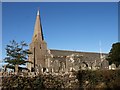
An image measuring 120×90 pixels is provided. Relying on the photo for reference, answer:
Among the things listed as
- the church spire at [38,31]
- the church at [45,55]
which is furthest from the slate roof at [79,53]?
the church spire at [38,31]

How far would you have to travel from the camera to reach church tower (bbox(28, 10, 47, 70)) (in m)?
44.9

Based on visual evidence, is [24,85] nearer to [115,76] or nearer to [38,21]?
[115,76]

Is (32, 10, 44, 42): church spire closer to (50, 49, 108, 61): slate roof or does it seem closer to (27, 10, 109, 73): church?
(27, 10, 109, 73): church

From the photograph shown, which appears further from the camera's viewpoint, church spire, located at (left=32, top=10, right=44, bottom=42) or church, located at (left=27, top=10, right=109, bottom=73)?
church spire, located at (left=32, top=10, right=44, bottom=42)

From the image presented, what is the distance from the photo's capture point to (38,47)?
46.9 m

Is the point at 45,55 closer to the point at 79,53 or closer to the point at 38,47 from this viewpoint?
the point at 38,47

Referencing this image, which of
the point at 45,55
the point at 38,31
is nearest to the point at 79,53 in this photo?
the point at 45,55

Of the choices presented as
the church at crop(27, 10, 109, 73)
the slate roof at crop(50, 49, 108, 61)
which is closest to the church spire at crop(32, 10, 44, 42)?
the church at crop(27, 10, 109, 73)

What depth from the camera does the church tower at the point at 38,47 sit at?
44931 millimetres

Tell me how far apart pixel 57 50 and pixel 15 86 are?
39.7 m

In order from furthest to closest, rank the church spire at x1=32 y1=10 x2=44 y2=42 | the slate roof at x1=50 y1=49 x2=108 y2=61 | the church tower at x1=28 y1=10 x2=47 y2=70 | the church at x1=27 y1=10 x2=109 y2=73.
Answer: the church spire at x1=32 y1=10 x2=44 y2=42 < the slate roof at x1=50 y1=49 x2=108 y2=61 < the church tower at x1=28 y1=10 x2=47 y2=70 < the church at x1=27 y1=10 x2=109 y2=73

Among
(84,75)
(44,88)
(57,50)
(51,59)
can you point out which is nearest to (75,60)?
(51,59)

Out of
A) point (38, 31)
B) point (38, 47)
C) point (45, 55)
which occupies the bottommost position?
point (45, 55)

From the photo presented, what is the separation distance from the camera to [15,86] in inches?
355
